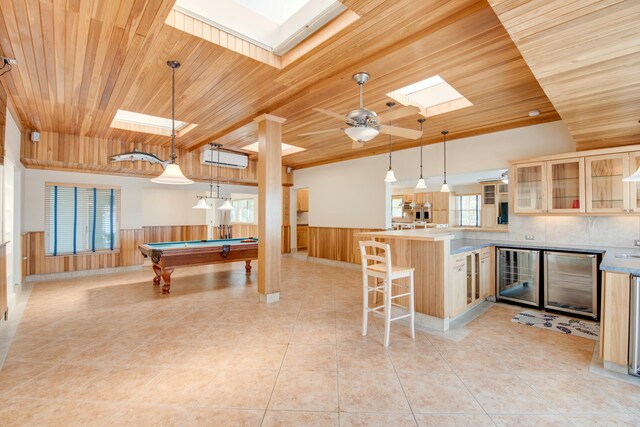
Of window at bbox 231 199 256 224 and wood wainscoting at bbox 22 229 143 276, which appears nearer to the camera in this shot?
wood wainscoting at bbox 22 229 143 276

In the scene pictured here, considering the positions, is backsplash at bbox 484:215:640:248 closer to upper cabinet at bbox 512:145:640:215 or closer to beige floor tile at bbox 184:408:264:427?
upper cabinet at bbox 512:145:640:215

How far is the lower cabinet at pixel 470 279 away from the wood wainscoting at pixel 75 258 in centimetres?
713

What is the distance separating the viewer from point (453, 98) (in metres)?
4.00

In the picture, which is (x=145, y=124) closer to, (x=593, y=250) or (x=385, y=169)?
(x=385, y=169)

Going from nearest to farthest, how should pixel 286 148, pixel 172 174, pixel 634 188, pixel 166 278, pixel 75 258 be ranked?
pixel 172 174
pixel 634 188
pixel 166 278
pixel 75 258
pixel 286 148

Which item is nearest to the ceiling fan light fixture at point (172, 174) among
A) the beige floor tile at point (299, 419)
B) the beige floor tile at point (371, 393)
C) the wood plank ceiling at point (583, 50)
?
the beige floor tile at point (299, 419)

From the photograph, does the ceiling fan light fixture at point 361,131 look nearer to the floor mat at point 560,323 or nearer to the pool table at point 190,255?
the floor mat at point 560,323

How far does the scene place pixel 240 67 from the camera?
2980 mm

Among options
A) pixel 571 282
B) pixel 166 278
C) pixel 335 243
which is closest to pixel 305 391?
pixel 166 278

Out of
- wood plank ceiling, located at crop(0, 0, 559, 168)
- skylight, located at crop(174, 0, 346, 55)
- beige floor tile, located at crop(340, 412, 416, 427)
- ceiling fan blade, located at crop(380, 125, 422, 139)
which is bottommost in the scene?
beige floor tile, located at crop(340, 412, 416, 427)

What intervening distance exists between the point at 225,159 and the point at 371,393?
5.94 meters

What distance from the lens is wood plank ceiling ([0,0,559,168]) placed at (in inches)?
86.2

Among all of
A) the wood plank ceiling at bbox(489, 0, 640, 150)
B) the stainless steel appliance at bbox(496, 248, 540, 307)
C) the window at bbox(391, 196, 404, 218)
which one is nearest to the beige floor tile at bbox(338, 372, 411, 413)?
the wood plank ceiling at bbox(489, 0, 640, 150)

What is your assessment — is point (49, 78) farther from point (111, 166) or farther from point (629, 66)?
Result: point (629, 66)
